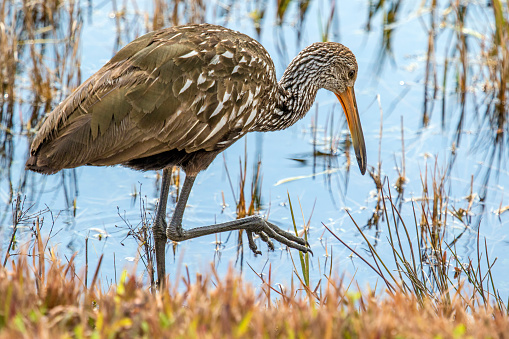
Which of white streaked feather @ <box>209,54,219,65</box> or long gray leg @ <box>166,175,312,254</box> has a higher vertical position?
white streaked feather @ <box>209,54,219,65</box>

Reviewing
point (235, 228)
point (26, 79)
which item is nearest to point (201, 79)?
point (235, 228)

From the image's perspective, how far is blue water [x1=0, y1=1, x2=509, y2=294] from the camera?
17.2 feet

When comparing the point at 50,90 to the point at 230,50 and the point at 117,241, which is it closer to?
the point at 117,241

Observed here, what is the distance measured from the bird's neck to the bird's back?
40 cm

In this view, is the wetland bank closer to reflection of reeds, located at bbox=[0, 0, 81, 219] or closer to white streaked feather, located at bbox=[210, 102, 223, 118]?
reflection of reeds, located at bbox=[0, 0, 81, 219]

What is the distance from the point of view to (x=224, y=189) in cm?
606

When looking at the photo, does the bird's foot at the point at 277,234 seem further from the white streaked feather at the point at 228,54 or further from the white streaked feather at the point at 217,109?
the white streaked feather at the point at 228,54

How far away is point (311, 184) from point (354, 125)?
3.22ft

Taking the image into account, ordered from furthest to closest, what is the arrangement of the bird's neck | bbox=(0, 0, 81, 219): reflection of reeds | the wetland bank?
bbox=(0, 0, 81, 219): reflection of reeds
the wetland bank
the bird's neck

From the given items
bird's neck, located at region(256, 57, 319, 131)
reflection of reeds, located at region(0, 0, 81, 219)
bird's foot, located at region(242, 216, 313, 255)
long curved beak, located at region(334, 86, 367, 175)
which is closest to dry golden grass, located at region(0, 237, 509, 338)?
bird's foot, located at region(242, 216, 313, 255)

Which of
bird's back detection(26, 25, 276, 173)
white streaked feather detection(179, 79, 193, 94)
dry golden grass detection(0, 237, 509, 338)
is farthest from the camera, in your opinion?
white streaked feather detection(179, 79, 193, 94)

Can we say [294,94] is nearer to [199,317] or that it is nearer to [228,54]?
[228,54]

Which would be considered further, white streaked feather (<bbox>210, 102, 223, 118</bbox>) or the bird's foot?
the bird's foot

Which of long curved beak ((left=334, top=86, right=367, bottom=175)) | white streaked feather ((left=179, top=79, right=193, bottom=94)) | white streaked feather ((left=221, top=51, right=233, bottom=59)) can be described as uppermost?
white streaked feather ((left=221, top=51, right=233, bottom=59))
